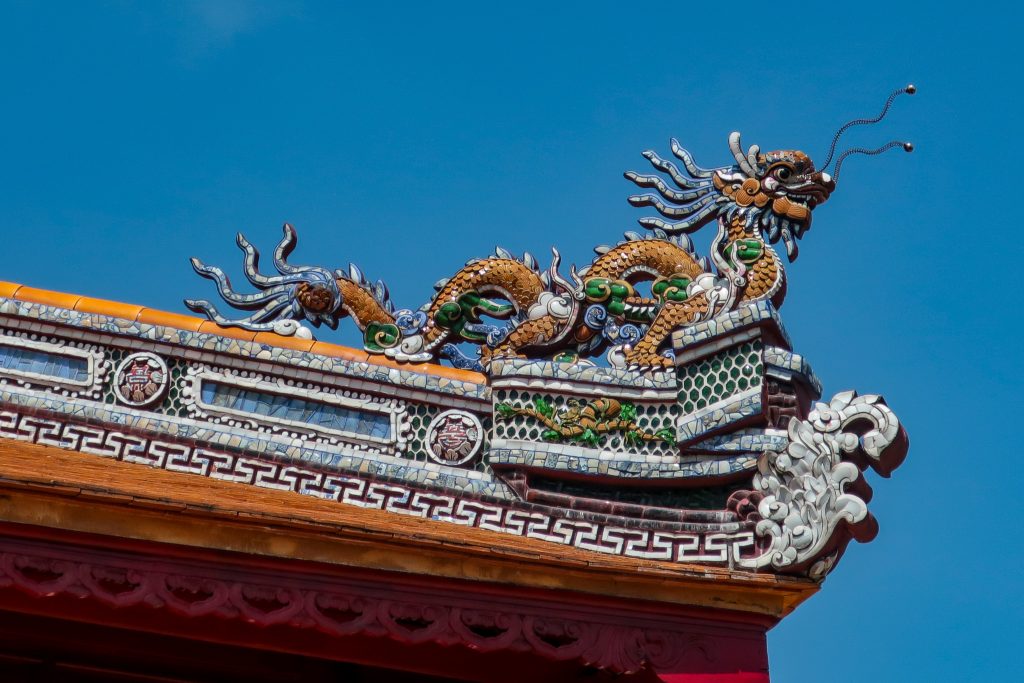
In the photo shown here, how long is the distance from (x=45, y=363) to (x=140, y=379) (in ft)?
1.80

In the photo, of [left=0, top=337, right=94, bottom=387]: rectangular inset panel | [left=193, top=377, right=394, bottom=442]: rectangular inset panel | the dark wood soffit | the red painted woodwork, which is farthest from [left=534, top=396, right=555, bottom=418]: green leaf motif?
[left=0, top=337, right=94, bottom=387]: rectangular inset panel

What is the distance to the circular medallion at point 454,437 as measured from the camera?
29.9 feet

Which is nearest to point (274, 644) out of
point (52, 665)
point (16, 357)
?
point (52, 665)

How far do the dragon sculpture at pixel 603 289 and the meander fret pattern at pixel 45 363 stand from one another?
0.73m

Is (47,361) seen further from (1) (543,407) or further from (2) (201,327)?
(1) (543,407)

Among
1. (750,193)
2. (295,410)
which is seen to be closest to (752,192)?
(750,193)

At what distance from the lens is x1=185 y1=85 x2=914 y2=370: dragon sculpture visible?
372 inches

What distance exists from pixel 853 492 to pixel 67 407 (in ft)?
13.6

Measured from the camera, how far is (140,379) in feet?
30.2

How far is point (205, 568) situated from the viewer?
712 centimetres

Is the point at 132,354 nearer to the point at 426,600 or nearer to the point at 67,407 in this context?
the point at 67,407

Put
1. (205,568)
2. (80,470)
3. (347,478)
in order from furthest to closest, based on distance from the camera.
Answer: (347,478) < (80,470) < (205,568)

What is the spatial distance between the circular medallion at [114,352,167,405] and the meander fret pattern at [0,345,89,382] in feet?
0.66

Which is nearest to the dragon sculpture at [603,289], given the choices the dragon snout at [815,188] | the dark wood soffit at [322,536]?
the dragon snout at [815,188]
